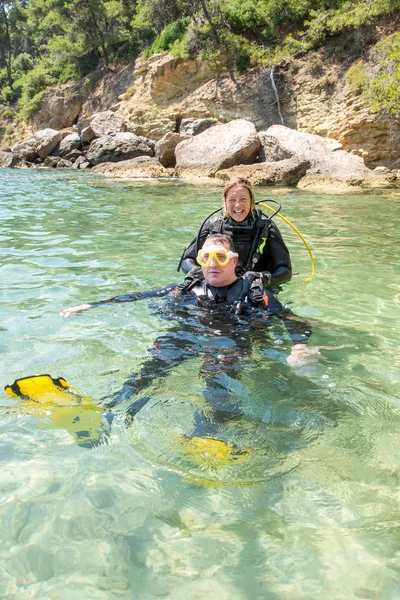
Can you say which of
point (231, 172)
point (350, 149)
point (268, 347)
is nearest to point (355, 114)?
point (350, 149)

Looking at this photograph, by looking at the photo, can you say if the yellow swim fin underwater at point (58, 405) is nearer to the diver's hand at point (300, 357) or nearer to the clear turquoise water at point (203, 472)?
the clear turquoise water at point (203, 472)

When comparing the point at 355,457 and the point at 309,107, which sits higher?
the point at 309,107

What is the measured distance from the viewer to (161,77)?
2502cm

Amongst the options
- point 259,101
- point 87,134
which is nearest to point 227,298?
point 259,101

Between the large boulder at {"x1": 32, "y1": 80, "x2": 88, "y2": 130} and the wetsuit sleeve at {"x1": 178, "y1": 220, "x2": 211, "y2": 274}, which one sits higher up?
the large boulder at {"x1": 32, "y1": 80, "x2": 88, "y2": 130}

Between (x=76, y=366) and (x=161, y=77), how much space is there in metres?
24.8

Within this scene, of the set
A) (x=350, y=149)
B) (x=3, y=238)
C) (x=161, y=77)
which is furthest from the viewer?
(x=161, y=77)

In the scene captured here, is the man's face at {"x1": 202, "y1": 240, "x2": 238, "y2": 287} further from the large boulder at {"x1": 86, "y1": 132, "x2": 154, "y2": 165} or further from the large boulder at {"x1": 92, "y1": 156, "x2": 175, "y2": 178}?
the large boulder at {"x1": 86, "y1": 132, "x2": 154, "y2": 165}

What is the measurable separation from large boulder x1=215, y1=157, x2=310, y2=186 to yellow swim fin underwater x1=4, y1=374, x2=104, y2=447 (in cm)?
1295

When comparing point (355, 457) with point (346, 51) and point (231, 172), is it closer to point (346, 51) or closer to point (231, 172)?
point (231, 172)

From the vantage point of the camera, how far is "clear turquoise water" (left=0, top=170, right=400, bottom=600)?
178cm

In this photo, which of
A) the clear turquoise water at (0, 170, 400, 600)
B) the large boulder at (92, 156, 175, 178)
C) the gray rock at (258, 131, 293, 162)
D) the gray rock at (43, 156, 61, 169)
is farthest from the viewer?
the gray rock at (43, 156, 61, 169)

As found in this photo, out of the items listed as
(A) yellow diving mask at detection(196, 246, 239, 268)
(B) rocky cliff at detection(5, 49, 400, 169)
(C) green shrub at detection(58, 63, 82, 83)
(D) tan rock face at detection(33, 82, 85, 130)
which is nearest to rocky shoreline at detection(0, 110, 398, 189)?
(B) rocky cliff at detection(5, 49, 400, 169)

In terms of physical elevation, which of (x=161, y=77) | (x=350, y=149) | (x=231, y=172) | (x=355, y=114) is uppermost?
(x=161, y=77)
